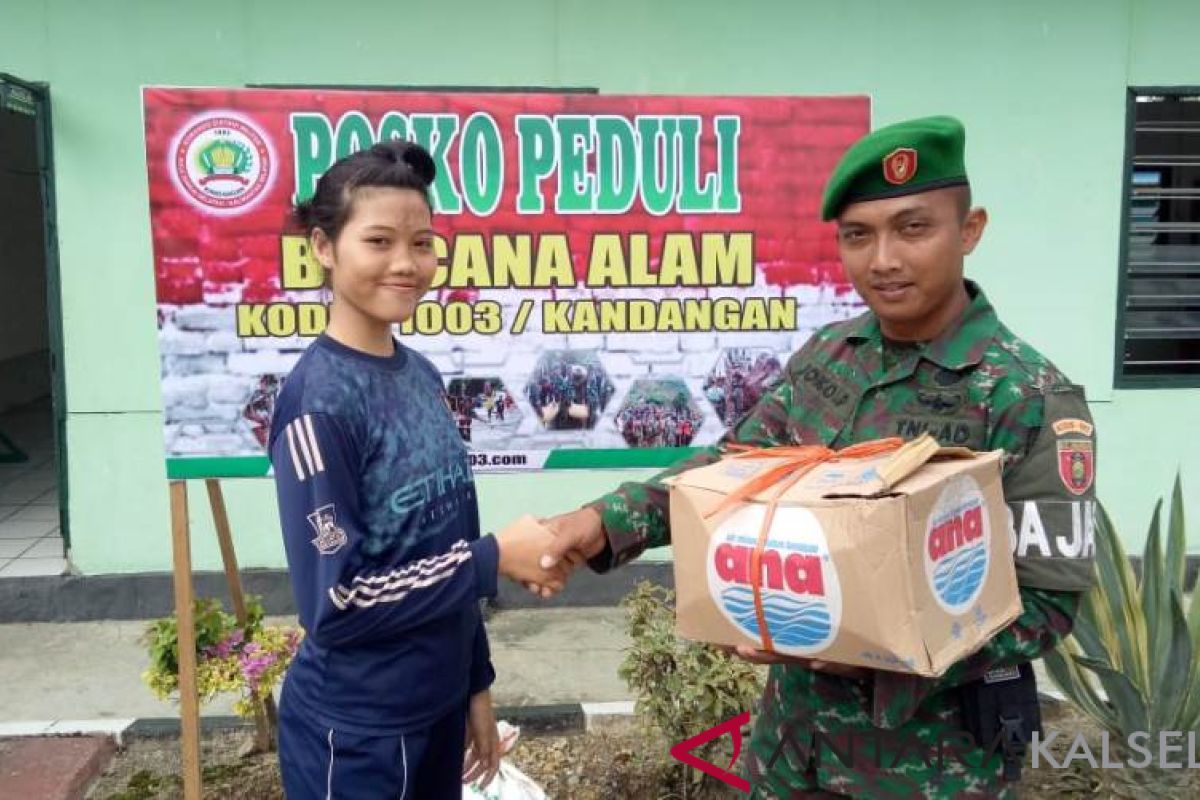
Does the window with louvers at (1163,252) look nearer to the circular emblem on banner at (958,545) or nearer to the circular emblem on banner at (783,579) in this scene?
the circular emblem on banner at (958,545)

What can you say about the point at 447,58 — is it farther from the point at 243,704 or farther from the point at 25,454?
the point at 25,454

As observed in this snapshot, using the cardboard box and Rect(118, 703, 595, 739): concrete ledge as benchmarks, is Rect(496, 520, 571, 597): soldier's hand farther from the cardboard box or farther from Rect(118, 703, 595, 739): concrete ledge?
Rect(118, 703, 595, 739): concrete ledge

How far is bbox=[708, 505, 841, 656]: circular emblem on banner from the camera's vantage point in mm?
1435

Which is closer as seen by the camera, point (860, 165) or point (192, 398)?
point (860, 165)

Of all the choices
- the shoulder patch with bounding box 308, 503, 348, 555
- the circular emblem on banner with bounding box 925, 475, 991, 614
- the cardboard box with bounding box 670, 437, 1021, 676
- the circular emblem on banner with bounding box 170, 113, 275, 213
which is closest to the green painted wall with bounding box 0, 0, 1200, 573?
the circular emblem on banner with bounding box 170, 113, 275, 213

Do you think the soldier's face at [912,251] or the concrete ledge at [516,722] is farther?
the concrete ledge at [516,722]

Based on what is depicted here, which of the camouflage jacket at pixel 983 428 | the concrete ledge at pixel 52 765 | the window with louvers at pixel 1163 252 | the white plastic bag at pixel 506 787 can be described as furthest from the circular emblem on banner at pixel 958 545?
the window with louvers at pixel 1163 252

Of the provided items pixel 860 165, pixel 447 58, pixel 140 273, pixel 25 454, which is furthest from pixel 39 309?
pixel 860 165

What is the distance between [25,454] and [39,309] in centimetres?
430

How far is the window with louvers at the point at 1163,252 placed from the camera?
16.6 ft

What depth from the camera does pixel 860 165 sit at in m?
1.69

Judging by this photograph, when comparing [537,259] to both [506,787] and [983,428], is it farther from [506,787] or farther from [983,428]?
[983,428]

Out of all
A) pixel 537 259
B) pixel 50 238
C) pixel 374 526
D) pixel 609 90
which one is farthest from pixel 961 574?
pixel 50 238

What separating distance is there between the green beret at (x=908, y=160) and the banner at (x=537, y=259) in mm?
2965
